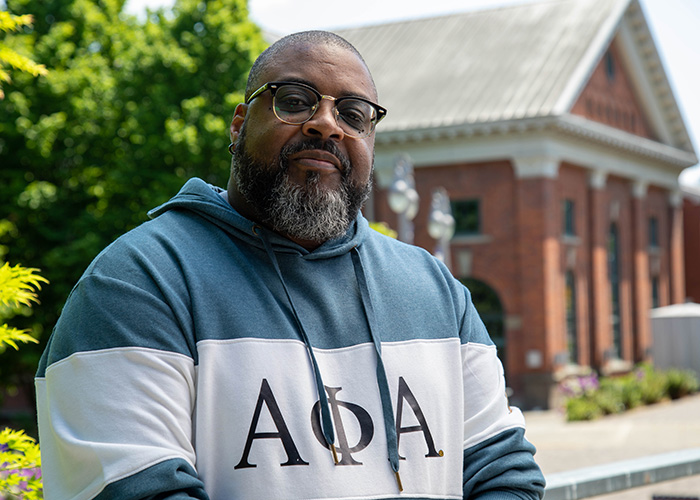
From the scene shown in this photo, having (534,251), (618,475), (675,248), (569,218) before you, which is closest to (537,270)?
(534,251)

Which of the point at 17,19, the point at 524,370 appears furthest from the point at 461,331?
the point at 524,370

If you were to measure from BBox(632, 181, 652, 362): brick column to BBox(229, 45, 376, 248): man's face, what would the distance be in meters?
32.5

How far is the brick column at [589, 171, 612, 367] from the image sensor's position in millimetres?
30312

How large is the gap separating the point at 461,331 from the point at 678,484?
10.6m

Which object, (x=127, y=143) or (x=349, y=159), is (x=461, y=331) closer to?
(x=349, y=159)

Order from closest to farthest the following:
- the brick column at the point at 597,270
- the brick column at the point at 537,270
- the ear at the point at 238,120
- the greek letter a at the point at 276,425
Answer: the greek letter a at the point at 276,425
the ear at the point at 238,120
the brick column at the point at 537,270
the brick column at the point at 597,270

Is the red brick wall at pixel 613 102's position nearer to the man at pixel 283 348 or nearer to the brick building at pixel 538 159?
the brick building at pixel 538 159

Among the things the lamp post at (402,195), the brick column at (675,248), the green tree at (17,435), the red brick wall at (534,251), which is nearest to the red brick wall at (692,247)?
the brick column at (675,248)

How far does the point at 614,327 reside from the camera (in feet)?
107

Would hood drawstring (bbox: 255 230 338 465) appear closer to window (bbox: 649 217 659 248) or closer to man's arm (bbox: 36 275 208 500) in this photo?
man's arm (bbox: 36 275 208 500)

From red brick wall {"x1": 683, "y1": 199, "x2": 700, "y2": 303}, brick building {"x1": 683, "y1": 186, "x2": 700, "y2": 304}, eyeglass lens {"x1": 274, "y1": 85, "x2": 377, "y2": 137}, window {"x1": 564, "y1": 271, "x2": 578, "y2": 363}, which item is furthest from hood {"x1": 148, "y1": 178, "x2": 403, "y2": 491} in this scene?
red brick wall {"x1": 683, "y1": 199, "x2": 700, "y2": 303}

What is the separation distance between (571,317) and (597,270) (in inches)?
81.0

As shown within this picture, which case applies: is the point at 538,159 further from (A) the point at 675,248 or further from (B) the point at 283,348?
(B) the point at 283,348

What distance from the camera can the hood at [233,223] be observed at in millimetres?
2340
